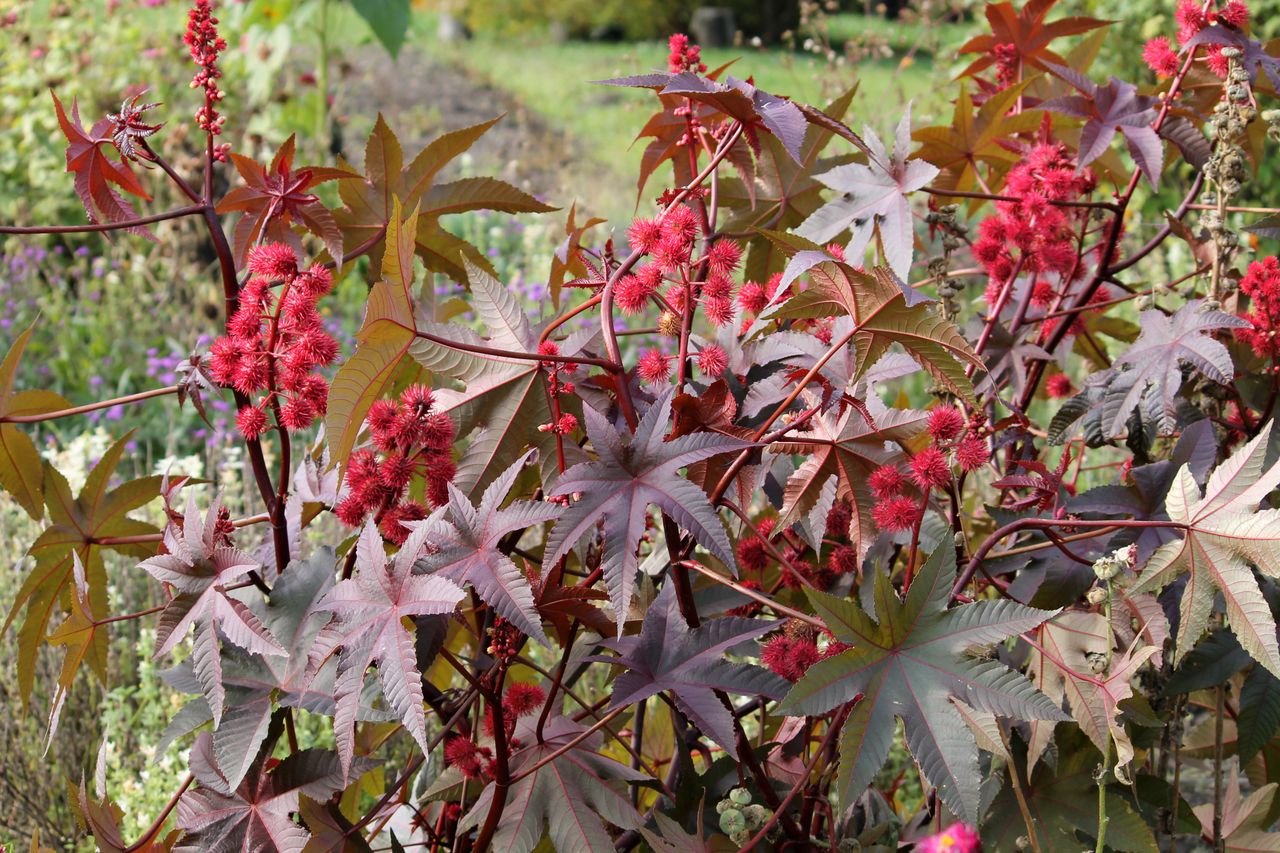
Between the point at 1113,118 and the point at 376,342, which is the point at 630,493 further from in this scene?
the point at 1113,118

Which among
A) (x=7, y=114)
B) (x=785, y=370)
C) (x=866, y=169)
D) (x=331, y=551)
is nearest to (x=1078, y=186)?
(x=866, y=169)

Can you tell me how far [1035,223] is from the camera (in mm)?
1549

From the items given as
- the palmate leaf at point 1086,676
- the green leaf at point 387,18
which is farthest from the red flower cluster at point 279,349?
the green leaf at point 387,18

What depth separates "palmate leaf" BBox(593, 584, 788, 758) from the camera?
3.94ft

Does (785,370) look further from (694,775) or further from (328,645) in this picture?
(328,645)

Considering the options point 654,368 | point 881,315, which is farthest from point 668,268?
point 881,315

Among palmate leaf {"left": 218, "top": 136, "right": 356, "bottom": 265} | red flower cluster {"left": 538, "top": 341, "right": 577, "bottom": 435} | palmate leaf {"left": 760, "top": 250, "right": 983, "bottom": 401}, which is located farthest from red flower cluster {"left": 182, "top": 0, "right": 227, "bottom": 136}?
palmate leaf {"left": 760, "top": 250, "right": 983, "bottom": 401}

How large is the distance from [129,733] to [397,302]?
1983 millimetres

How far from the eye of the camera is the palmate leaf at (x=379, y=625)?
1.07 meters

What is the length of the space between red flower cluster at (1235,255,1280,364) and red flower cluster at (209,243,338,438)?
1.19 m

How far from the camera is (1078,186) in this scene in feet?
5.44

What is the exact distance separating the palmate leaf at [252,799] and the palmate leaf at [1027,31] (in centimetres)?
137

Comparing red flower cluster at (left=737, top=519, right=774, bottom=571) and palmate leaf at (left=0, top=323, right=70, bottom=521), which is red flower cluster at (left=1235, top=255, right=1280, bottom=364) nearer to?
red flower cluster at (left=737, top=519, right=774, bottom=571)

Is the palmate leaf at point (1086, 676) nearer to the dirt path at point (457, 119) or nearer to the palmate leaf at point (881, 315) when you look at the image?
the palmate leaf at point (881, 315)
